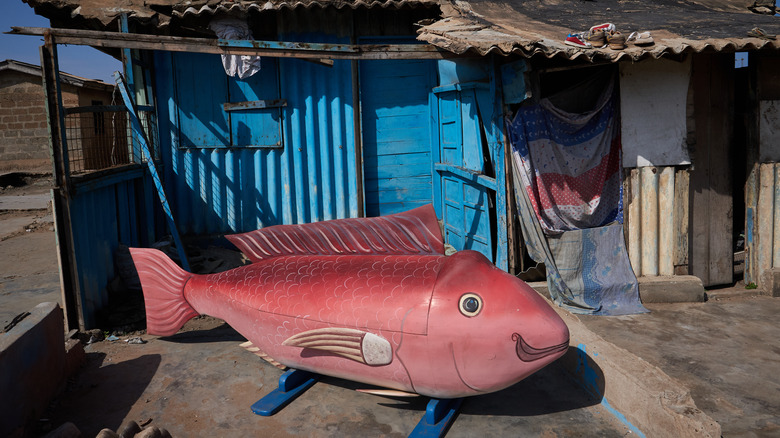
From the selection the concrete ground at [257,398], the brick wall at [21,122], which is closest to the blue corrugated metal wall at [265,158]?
the concrete ground at [257,398]

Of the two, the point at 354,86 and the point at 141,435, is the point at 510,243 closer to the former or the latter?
the point at 354,86

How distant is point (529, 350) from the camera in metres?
3.01

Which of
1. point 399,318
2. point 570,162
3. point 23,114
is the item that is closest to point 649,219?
point 570,162

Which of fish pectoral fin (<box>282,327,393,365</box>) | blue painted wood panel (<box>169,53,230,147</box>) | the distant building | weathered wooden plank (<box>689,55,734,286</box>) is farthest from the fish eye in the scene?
the distant building

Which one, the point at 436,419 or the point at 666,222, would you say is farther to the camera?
the point at 666,222

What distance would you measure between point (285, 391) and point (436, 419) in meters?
1.12

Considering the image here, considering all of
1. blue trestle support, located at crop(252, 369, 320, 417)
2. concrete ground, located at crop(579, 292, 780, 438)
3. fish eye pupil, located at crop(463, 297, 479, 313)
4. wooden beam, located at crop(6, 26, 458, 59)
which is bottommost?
concrete ground, located at crop(579, 292, 780, 438)

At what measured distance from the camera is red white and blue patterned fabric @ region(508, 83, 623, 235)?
5609 millimetres

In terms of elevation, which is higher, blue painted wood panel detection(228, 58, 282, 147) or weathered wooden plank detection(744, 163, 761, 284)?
blue painted wood panel detection(228, 58, 282, 147)

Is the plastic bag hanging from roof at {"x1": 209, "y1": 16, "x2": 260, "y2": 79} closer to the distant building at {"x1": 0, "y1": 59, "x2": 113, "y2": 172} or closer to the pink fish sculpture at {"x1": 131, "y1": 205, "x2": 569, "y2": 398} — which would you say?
the pink fish sculpture at {"x1": 131, "y1": 205, "x2": 569, "y2": 398}

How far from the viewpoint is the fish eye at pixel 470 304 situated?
3037 mm

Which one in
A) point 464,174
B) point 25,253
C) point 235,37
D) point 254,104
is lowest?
point 25,253

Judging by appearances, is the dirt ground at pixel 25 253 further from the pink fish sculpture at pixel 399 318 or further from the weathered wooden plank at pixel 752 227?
the weathered wooden plank at pixel 752 227

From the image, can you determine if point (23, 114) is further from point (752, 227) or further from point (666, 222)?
point (752, 227)
